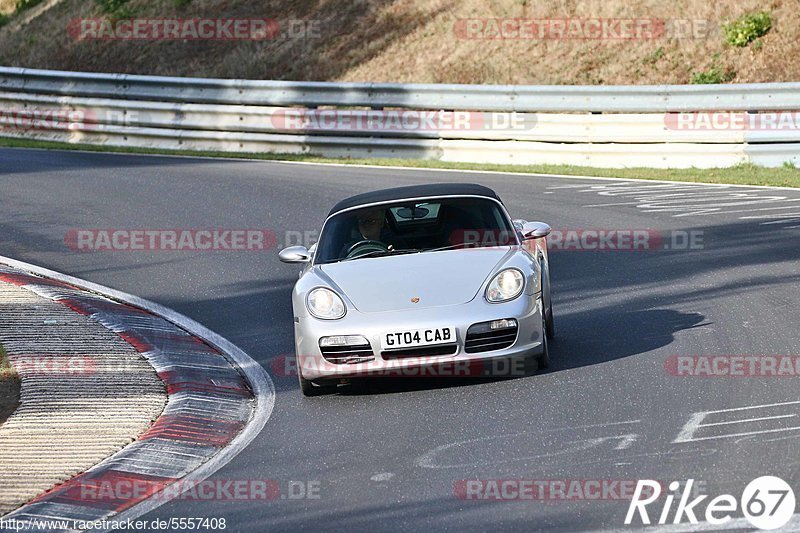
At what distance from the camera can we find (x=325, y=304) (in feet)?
28.7

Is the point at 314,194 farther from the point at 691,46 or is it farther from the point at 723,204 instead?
the point at 691,46

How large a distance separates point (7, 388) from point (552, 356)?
378 cm

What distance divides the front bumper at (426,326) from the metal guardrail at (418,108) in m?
11.4

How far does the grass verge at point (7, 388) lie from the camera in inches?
327

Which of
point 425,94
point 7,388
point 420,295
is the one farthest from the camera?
point 425,94

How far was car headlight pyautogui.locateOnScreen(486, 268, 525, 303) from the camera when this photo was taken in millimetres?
8609

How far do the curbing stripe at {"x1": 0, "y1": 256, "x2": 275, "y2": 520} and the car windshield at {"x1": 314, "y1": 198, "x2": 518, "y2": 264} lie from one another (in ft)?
3.62

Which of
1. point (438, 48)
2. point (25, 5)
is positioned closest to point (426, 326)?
point (438, 48)

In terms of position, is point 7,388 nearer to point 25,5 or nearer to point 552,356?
point 552,356

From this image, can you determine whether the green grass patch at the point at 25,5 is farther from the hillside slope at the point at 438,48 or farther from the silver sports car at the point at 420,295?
the silver sports car at the point at 420,295

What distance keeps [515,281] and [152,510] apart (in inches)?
127

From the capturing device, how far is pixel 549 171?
20016 millimetres

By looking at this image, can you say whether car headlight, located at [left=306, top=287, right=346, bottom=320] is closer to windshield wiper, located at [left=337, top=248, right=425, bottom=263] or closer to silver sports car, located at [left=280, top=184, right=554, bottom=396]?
silver sports car, located at [left=280, top=184, right=554, bottom=396]

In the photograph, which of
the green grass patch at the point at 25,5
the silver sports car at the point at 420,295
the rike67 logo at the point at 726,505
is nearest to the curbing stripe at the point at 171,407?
the silver sports car at the point at 420,295
